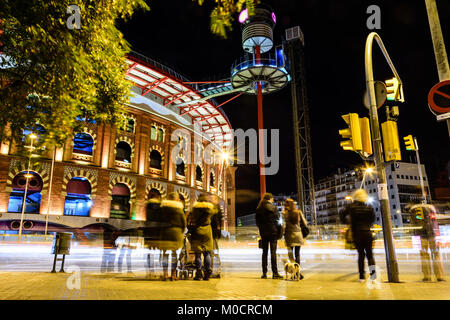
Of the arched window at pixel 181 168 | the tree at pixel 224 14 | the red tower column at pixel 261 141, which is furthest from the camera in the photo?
the arched window at pixel 181 168

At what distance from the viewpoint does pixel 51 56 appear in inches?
210

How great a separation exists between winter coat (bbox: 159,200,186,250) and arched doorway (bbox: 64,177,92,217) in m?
22.1

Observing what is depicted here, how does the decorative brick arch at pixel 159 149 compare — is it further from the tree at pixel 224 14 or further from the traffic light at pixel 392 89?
the tree at pixel 224 14

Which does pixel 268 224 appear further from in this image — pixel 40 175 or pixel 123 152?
pixel 123 152

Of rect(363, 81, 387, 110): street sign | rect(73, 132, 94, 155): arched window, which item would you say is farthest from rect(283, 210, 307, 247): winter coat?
rect(73, 132, 94, 155): arched window

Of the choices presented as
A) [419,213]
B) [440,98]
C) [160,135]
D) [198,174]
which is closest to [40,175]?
[160,135]

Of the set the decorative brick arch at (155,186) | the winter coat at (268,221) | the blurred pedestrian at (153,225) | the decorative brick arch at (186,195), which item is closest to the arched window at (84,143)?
the decorative brick arch at (155,186)

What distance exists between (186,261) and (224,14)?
18.4 feet

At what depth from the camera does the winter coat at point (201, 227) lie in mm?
6754

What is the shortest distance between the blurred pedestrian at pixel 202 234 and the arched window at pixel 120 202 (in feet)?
75.5

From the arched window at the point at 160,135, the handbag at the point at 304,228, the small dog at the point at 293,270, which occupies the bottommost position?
the small dog at the point at 293,270

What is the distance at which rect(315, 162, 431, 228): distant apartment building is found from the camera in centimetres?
7656

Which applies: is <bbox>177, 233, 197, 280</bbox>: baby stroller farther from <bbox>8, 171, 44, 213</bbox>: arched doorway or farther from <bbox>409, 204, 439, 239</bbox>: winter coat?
<bbox>8, 171, 44, 213</bbox>: arched doorway
